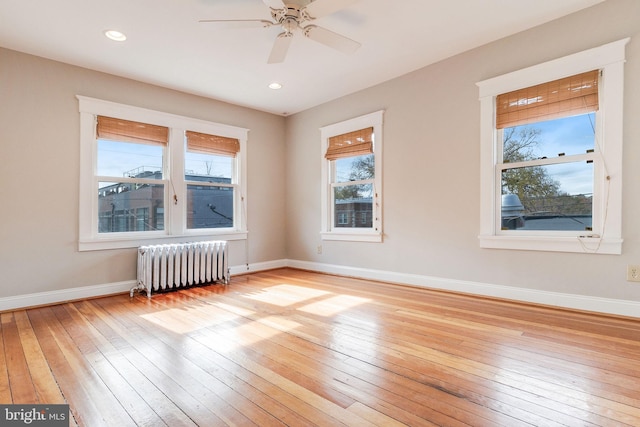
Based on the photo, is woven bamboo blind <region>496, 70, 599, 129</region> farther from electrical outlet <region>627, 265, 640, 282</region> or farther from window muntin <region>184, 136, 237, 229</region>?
window muntin <region>184, 136, 237, 229</region>

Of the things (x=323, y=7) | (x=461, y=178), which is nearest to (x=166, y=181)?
(x=323, y=7)

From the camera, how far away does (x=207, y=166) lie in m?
4.79

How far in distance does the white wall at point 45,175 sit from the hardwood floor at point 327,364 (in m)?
0.47

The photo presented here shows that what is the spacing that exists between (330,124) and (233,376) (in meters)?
3.99

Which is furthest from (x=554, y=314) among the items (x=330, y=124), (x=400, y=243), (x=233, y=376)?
(x=330, y=124)

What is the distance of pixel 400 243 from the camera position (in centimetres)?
414

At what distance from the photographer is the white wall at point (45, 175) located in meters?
3.25

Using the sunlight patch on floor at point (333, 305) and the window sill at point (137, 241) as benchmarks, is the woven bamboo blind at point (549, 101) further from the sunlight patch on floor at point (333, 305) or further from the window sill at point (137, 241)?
the window sill at point (137, 241)

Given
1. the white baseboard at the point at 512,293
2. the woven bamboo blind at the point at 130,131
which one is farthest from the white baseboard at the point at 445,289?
the woven bamboo blind at the point at 130,131

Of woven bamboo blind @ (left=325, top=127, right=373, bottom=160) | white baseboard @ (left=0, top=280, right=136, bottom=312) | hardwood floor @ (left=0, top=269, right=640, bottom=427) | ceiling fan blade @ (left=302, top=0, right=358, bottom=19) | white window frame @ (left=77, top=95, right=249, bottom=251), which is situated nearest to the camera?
hardwood floor @ (left=0, top=269, right=640, bottom=427)

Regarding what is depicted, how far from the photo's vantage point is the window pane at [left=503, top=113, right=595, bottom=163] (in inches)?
114

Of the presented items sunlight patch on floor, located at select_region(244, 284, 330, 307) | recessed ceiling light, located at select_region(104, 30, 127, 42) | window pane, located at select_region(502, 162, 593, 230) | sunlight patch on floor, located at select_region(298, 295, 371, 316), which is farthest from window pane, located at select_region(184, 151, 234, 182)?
window pane, located at select_region(502, 162, 593, 230)

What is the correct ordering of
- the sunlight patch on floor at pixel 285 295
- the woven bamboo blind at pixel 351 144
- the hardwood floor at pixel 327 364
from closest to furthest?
the hardwood floor at pixel 327 364 → the sunlight patch on floor at pixel 285 295 → the woven bamboo blind at pixel 351 144

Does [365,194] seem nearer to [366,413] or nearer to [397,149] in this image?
[397,149]
